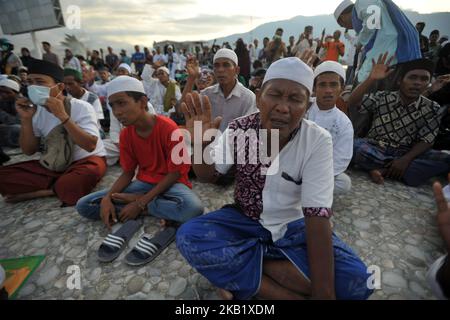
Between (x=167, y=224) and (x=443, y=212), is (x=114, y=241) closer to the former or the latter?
(x=167, y=224)

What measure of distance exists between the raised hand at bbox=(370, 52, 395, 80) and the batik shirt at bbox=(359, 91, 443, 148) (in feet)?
0.93

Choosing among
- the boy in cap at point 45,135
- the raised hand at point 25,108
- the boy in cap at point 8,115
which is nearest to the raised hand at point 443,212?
the boy in cap at point 45,135

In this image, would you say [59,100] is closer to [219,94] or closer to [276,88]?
[219,94]

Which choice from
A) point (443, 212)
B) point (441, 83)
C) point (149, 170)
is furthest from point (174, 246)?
point (441, 83)

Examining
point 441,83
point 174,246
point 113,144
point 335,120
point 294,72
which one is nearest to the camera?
point 294,72

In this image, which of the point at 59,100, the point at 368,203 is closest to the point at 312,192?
the point at 368,203

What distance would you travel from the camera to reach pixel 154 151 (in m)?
2.51

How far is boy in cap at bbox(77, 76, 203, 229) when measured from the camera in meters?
2.33

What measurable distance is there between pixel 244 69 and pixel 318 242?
28.1 feet

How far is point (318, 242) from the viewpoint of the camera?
1421 mm

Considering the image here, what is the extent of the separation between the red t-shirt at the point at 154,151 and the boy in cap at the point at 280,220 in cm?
73

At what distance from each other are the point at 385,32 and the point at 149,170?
12.0 feet

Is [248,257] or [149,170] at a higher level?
[149,170]

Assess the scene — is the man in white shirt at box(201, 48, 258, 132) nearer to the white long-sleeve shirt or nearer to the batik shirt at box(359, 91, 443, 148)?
the white long-sleeve shirt
